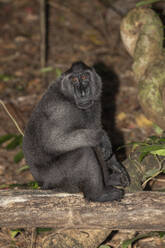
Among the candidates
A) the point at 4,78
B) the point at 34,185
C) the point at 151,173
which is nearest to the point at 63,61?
the point at 4,78

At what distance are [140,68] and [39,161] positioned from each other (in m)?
2.82

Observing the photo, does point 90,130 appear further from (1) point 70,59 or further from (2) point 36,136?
(1) point 70,59

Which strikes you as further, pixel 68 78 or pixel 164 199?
pixel 68 78

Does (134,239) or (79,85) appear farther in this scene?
(79,85)

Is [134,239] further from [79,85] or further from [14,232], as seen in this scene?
[79,85]

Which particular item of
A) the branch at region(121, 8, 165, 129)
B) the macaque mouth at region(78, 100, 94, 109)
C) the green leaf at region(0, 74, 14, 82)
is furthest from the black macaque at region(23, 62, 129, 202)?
the green leaf at region(0, 74, 14, 82)

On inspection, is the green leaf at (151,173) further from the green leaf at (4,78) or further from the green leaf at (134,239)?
the green leaf at (4,78)

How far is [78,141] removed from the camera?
4688mm

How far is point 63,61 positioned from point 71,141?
636 centimetres

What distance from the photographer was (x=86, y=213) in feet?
14.0

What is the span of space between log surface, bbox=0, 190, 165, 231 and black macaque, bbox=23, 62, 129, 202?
201 mm

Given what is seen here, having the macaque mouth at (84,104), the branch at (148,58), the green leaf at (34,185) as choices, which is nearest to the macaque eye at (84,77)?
the macaque mouth at (84,104)

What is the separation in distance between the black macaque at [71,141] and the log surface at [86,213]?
0.20 meters

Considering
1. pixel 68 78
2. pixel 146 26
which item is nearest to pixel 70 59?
pixel 146 26
